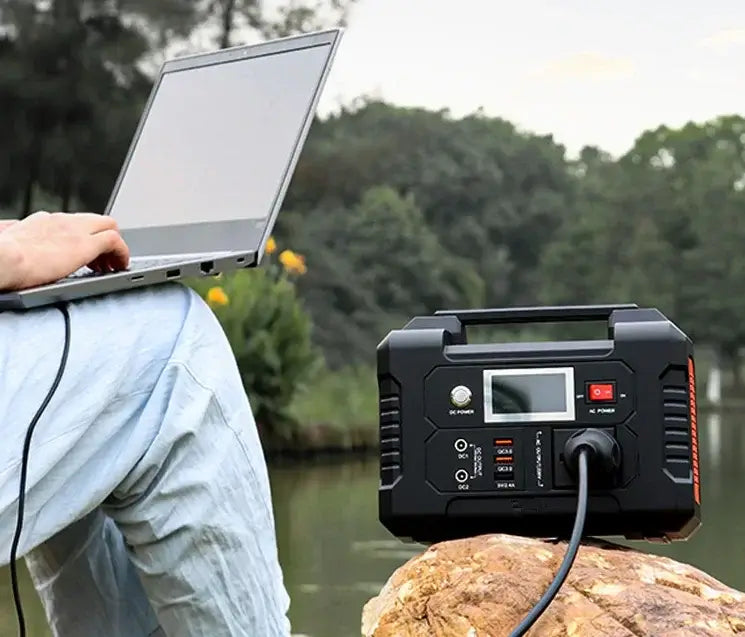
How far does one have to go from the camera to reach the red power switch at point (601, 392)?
78 cm

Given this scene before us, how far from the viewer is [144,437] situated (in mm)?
654

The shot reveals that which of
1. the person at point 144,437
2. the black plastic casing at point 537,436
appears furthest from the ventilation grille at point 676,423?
the person at point 144,437

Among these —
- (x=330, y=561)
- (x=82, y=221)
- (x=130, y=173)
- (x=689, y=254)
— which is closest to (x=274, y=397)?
(x=330, y=561)

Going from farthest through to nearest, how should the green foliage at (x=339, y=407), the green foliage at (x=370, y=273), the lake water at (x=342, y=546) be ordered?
the green foliage at (x=370, y=273) → the green foliage at (x=339, y=407) → the lake water at (x=342, y=546)

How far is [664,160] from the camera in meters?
12.5

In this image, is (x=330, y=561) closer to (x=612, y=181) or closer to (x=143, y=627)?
(x=143, y=627)

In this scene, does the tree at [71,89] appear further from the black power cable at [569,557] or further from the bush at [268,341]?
the black power cable at [569,557]

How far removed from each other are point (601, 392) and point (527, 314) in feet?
0.37

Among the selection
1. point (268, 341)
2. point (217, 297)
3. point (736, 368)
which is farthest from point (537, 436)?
point (736, 368)

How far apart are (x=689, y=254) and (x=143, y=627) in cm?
1093

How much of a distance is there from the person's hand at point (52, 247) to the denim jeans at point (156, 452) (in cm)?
2

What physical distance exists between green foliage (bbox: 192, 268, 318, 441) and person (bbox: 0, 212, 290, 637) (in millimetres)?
4309

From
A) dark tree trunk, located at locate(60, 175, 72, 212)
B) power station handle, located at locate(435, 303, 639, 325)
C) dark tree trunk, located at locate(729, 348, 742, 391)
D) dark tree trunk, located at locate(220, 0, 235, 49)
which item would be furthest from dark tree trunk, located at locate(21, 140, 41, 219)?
power station handle, located at locate(435, 303, 639, 325)


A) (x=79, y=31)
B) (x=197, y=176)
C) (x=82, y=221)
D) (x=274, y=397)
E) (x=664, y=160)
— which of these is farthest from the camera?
(x=664, y=160)
